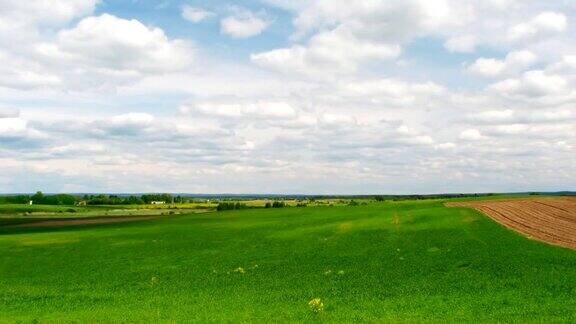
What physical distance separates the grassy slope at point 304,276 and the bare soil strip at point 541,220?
3225 millimetres

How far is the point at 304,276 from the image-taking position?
38.7m

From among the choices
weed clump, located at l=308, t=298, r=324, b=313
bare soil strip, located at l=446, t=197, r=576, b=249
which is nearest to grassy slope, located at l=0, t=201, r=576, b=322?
weed clump, located at l=308, t=298, r=324, b=313

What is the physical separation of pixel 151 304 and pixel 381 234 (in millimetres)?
35450

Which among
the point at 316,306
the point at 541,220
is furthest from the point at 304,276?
the point at 541,220

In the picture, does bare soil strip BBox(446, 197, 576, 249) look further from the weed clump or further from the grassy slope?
the weed clump

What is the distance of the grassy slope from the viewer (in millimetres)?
27766

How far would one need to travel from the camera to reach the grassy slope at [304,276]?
2777 cm

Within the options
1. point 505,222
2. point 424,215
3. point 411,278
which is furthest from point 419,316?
point 424,215

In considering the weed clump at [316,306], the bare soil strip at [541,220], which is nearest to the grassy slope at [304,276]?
the weed clump at [316,306]

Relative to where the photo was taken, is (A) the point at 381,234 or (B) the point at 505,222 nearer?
(A) the point at 381,234

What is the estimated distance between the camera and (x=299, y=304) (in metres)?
29.4

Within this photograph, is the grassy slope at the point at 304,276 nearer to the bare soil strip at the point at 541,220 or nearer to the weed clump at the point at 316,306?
the weed clump at the point at 316,306

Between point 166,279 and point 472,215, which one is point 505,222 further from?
point 166,279

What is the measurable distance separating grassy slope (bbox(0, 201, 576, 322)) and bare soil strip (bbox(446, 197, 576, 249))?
3225 mm
